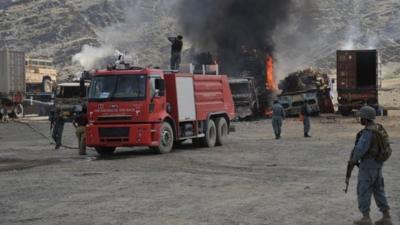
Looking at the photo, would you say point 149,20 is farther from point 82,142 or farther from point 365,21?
point 82,142

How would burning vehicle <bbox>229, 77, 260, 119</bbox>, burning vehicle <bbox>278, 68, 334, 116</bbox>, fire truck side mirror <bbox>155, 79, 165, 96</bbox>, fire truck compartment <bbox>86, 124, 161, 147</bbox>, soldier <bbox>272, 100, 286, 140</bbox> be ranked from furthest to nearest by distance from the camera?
burning vehicle <bbox>278, 68, 334, 116</bbox> < burning vehicle <bbox>229, 77, 260, 119</bbox> < soldier <bbox>272, 100, 286, 140</bbox> < fire truck side mirror <bbox>155, 79, 165, 96</bbox> < fire truck compartment <bbox>86, 124, 161, 147</bbox>

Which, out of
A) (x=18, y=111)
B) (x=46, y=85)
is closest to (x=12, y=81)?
(x=18, y=111)

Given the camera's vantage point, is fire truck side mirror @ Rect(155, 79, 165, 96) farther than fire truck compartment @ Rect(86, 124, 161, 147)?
Yes

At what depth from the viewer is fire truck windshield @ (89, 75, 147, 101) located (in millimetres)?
16031

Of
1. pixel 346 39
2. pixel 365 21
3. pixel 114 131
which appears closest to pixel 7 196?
pixel 114 131

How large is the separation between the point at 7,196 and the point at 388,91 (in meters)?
53.6

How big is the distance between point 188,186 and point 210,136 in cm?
834

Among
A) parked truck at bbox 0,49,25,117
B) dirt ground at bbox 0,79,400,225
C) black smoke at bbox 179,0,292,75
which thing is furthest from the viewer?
black smoke at bbox 179,0,292,75

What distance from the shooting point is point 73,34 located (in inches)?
4205

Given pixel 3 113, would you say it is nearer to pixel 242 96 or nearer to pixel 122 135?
pixel 242 96

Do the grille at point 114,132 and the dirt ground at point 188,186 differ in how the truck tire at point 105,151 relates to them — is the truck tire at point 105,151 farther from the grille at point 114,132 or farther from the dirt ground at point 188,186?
the grille at point 114,132

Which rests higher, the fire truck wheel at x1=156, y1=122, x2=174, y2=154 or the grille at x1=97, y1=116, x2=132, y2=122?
the grille at x1=97, y1=116, x2=132, y2=122

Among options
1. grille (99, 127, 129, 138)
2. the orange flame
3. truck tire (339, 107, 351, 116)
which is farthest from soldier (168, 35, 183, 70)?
the orange flame

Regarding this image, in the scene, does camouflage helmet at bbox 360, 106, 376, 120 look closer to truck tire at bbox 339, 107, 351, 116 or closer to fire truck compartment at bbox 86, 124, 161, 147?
fire truck compartment at bbox 86, 124, 161, 147
